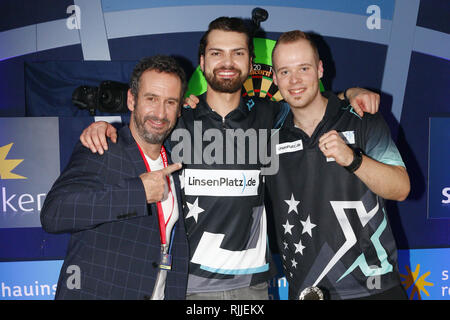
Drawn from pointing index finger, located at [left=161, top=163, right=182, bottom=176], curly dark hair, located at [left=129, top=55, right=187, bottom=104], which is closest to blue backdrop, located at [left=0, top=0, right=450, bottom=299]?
curly dark hair, located at [left=129, top=55, right=187, bottom=104]

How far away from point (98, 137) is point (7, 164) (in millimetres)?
1569

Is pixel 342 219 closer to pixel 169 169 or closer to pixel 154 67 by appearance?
pixel 169 169

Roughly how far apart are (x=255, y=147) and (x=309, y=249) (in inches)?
23.0

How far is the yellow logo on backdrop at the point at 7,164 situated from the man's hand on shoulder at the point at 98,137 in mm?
1438

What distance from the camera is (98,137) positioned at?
1558 millimetres

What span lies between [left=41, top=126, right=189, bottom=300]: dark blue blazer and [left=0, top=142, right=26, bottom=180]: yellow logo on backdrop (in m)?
1.43

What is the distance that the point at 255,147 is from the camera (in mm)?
1866

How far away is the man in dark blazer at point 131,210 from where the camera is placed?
4.40ft

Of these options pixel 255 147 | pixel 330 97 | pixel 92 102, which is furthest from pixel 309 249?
pixel 92 102

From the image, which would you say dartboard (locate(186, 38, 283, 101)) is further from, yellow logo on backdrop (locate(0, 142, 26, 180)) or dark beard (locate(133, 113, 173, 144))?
yellow logo on backdrop (locate(0, 142, 26, 180))

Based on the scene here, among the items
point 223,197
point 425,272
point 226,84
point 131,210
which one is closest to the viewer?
point 131,210

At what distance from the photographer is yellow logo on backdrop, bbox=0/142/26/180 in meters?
2.67

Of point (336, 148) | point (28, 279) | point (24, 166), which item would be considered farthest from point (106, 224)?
point (28, 279)

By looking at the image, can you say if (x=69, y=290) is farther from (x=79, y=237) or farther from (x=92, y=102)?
(x=92, y=102)
